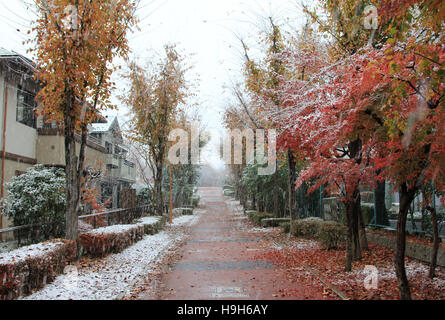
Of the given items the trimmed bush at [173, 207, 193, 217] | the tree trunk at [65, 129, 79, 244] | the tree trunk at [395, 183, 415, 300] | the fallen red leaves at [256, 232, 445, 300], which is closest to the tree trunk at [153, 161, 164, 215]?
the trimmed bush at [173, 207, 193, 217]

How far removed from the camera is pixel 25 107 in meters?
15.5

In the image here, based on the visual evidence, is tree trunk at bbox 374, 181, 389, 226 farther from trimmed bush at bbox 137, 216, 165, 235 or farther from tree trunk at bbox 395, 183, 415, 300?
trimmed bush at bbox 137, 216, 165, 235

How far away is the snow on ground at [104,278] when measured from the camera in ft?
20.8

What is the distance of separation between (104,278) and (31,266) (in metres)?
1.75

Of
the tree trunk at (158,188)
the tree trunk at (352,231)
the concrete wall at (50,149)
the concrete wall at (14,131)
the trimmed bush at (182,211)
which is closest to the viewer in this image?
the tree trunk at (352,231)

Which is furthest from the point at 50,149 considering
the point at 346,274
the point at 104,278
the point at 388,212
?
the point at 388,212

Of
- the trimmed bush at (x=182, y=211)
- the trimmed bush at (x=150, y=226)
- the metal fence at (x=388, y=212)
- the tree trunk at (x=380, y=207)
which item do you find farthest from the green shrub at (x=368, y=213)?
the trimmed bush at (x=182, y=211)

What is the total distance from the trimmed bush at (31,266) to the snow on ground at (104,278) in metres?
0.18

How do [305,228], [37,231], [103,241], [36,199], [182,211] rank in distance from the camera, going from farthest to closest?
1. [182,211]
2. [305,228]
3. [36,199]
4. [103,241]
5. [37,231]

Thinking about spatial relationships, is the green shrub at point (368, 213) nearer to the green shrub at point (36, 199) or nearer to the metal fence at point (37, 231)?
the metal fence at point (37, 231)

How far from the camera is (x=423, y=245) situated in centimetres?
839

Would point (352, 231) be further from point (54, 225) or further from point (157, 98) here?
point (157, 98)
